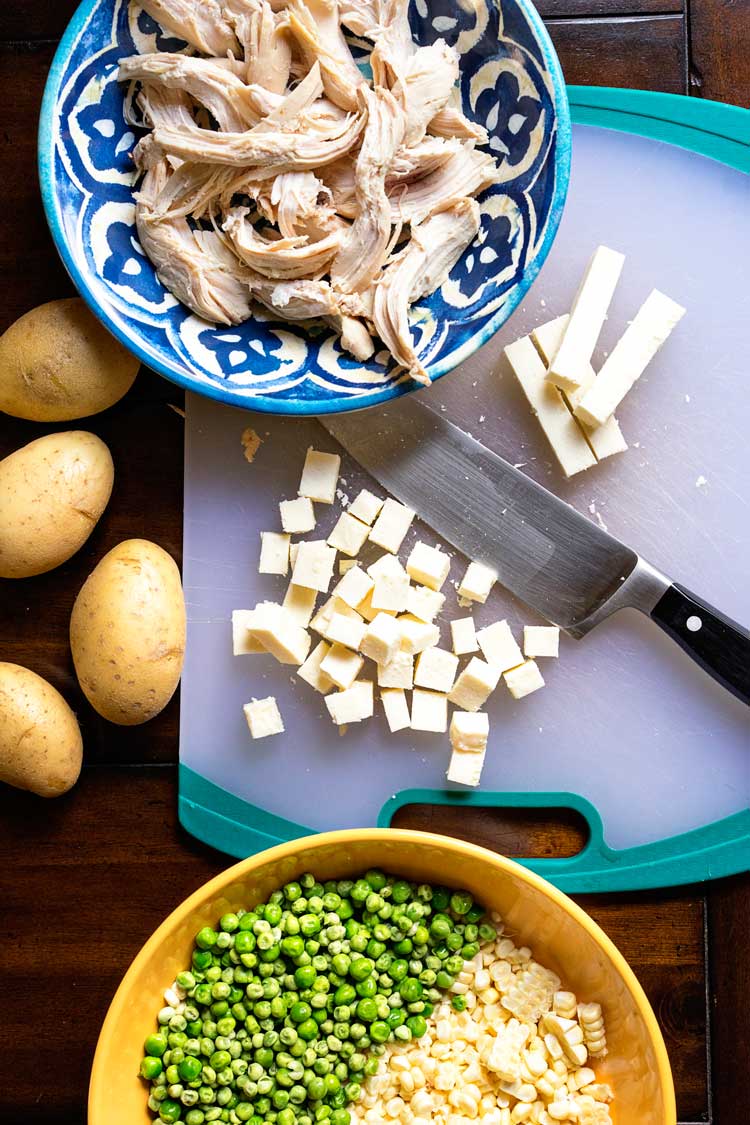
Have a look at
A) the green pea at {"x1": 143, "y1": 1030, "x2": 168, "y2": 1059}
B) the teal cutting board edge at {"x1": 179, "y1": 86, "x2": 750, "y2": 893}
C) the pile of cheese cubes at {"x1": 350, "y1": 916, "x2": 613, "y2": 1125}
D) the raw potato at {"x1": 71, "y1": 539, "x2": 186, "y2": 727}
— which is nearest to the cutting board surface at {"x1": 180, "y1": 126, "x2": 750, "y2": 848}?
the teal cutting board edge at {"x1": 179, "y1": 86, "x2": 750, "y2": 893}

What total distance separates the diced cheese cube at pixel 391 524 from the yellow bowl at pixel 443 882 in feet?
1.89

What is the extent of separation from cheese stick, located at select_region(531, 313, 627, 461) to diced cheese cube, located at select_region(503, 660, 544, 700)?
449mm

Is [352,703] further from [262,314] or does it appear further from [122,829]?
[262,314]

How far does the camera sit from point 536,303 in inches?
81.6

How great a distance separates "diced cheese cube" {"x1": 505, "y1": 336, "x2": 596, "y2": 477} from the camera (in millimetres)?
2010

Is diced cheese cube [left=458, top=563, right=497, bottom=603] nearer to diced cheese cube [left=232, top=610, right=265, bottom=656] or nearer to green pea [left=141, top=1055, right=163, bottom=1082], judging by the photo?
diced cheese cube [left=232, top=610, right=265, bottom=656]

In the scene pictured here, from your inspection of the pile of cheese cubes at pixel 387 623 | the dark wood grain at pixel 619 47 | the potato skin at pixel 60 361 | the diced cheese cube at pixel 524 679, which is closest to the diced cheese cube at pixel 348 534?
the pile of cheese cubes at pixel 387 623

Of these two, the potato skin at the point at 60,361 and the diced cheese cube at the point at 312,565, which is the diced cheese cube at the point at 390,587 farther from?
the potato skin at the point at 60,361

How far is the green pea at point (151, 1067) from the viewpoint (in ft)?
6.29

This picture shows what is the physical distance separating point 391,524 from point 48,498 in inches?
27.0

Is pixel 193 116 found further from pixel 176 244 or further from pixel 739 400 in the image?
pixel 739 400

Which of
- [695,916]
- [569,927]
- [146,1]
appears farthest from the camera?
[695,916]

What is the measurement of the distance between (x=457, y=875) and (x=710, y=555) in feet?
2.76

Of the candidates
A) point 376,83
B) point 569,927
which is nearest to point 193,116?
point 376,83
